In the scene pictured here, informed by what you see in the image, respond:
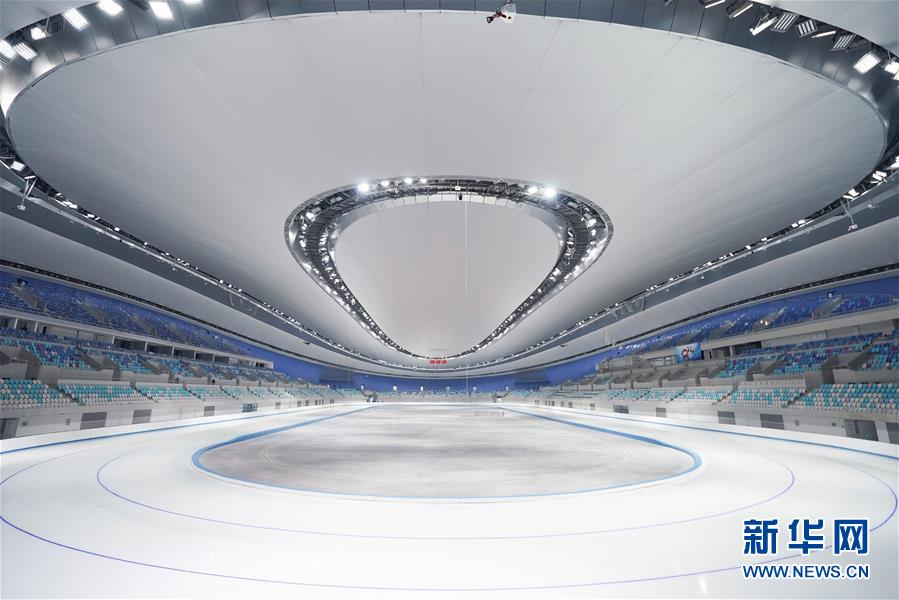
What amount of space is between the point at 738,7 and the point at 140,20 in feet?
30.4

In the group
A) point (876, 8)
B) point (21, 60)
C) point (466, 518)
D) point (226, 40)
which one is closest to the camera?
point (466, 518)

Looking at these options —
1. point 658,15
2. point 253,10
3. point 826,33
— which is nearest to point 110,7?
point 253,10

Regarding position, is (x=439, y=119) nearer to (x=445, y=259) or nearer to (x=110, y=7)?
(x=110, y=7)

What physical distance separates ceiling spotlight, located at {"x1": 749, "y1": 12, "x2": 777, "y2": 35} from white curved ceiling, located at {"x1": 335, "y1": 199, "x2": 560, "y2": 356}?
24.4 ft

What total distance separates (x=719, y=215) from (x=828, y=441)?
743 centimetres

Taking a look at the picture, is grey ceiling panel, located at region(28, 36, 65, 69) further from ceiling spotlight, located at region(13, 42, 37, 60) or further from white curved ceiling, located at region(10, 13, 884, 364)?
white curved ceiling, located at region(10, 13, 884, 364)

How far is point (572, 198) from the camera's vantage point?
1234 centimetres

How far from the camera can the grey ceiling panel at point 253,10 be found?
602 centimetres

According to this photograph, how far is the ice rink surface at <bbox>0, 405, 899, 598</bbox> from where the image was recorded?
2.97 m

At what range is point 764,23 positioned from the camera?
615 cm

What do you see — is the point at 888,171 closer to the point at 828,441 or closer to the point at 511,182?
the point at 828,441

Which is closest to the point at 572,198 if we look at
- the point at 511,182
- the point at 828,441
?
the point at 511,182

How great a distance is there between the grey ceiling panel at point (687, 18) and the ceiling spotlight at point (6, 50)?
36.2 ft

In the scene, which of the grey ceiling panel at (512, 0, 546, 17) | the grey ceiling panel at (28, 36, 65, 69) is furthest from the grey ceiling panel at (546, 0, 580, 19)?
the grey ceiling panel at (28, 36, 65, 69)
